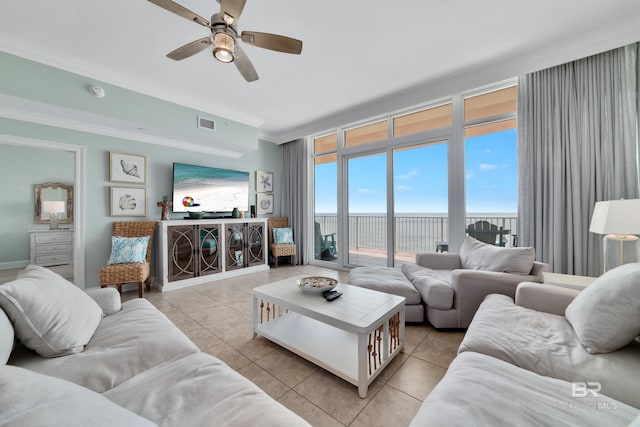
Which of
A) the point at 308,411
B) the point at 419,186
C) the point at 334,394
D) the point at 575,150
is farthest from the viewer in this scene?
the point at 419,186

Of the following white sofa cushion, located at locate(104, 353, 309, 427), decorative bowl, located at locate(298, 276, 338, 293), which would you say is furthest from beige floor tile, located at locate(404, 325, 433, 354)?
white sofa cushion, located at locate(104, 353, 309, 427)

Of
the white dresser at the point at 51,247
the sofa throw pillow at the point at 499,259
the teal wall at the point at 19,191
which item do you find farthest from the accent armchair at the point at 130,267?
the sofa throw pillow at the point at 499,259

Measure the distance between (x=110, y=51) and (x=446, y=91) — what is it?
3712 millimetres

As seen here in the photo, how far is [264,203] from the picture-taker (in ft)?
16.5

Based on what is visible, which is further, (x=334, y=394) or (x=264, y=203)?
(x=264, y=203)

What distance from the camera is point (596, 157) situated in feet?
7.56

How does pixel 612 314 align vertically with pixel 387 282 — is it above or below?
above

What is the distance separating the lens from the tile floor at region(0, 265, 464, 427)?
1.28m

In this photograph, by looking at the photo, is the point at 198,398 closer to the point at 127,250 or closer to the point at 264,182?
the point at 127,250

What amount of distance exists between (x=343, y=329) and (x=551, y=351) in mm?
958

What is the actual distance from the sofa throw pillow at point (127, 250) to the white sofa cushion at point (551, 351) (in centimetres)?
359

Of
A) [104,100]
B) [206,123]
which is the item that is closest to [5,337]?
[104,100]

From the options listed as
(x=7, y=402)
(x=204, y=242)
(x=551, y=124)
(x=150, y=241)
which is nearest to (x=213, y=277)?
(x=204, y=242)

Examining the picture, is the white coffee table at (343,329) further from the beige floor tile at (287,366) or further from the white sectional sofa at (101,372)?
the white sectional sofa at (101,372)
